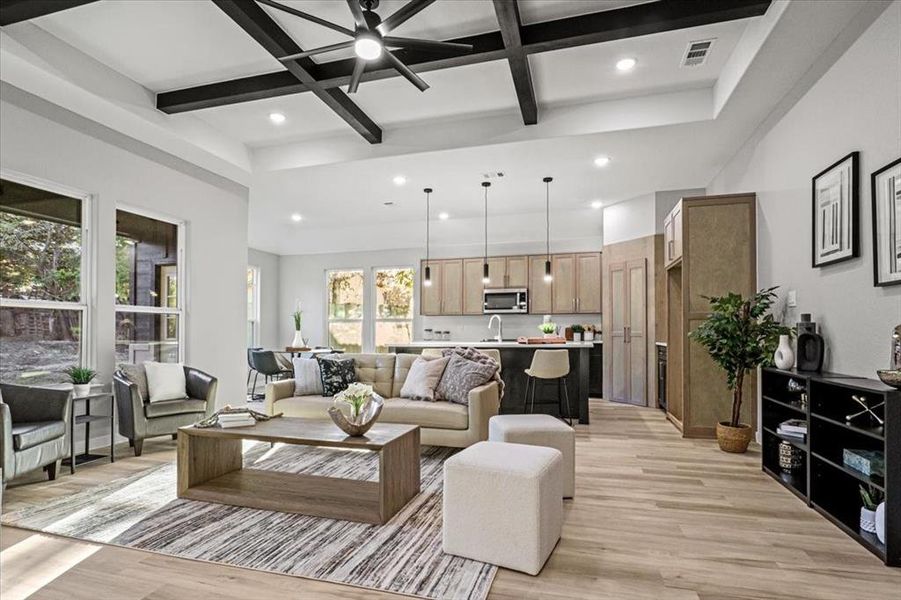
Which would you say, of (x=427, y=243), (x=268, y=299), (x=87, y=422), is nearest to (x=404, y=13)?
(x=87, y=422)

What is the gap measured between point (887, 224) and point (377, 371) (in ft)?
12.9

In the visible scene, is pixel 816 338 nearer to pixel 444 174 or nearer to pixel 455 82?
pixel 455 82

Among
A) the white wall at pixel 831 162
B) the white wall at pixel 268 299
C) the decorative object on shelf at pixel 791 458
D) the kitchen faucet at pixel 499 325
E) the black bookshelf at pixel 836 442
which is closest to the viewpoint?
the black bookshelf at pixel 836 442

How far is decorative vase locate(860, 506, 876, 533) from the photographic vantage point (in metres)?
2.53

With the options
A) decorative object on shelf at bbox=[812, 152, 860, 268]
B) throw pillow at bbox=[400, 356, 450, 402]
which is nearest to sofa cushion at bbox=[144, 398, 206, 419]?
throw pillow at bbox=[400, 356, 450, 402]

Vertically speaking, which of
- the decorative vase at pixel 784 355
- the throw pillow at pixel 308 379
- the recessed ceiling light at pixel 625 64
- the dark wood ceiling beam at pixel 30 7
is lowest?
the throw pillow at pixel 308 379

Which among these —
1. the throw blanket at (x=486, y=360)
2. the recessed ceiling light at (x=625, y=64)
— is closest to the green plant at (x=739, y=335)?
the throw blanket at (x=486, y=360)

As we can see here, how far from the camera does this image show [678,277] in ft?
19.5

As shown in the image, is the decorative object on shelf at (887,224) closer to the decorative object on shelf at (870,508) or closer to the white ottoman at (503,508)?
the decorative object on shelf at (870,508)

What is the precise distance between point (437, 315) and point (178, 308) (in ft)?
14.9

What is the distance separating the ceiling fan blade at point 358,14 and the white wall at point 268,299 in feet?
23.5

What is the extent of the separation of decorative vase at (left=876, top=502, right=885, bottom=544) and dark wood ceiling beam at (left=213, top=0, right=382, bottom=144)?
4.38 meters

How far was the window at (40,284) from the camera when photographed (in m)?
3.82

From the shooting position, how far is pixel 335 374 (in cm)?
471
